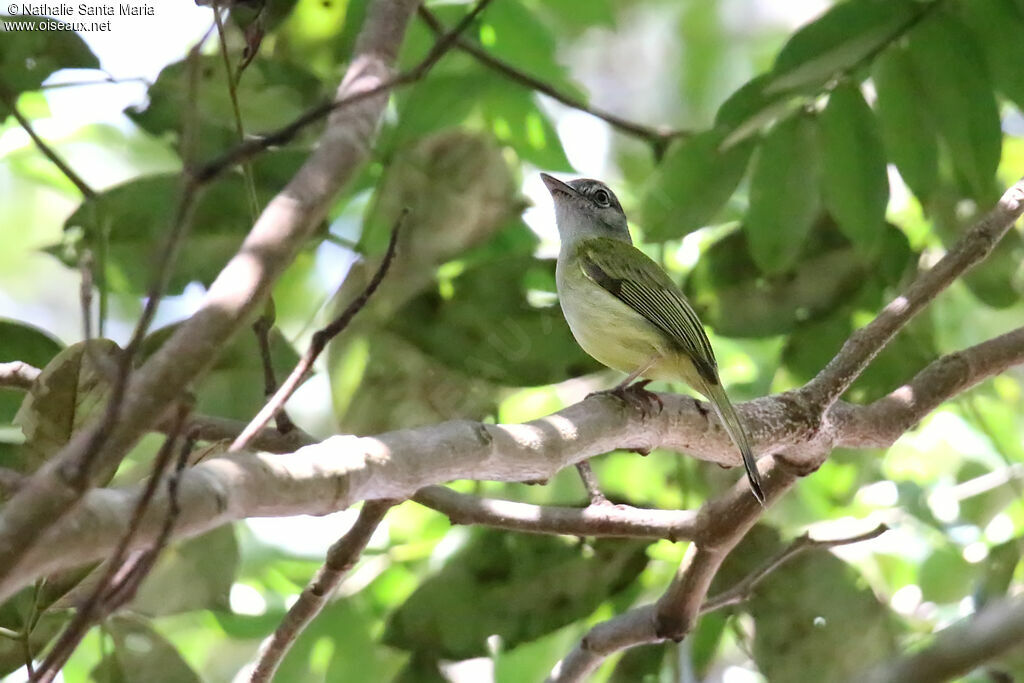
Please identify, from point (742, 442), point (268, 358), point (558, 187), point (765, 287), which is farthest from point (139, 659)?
point (558, 187)

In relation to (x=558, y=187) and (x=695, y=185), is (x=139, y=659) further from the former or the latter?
(x=558, y=187)

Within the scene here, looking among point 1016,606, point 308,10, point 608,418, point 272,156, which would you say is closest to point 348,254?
point 272,156

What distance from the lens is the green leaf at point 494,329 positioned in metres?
3.71

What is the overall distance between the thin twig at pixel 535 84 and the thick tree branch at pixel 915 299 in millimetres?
1626

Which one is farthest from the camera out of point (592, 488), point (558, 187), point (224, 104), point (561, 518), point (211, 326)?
point (558, 187)

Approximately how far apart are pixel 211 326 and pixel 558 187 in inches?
138

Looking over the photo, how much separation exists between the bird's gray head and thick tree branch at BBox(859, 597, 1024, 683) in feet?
12.5

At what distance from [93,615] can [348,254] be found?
2703 millimetres

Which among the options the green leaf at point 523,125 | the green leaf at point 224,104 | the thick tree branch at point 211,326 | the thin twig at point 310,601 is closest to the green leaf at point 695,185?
the green leaf at point 523,125

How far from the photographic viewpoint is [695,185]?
12.2ft

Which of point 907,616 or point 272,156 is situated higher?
point 272,156

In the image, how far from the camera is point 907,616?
456 cm

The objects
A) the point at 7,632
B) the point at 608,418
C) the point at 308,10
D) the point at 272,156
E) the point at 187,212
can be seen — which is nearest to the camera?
the point at 187,212

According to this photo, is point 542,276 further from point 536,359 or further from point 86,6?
point 86,6
